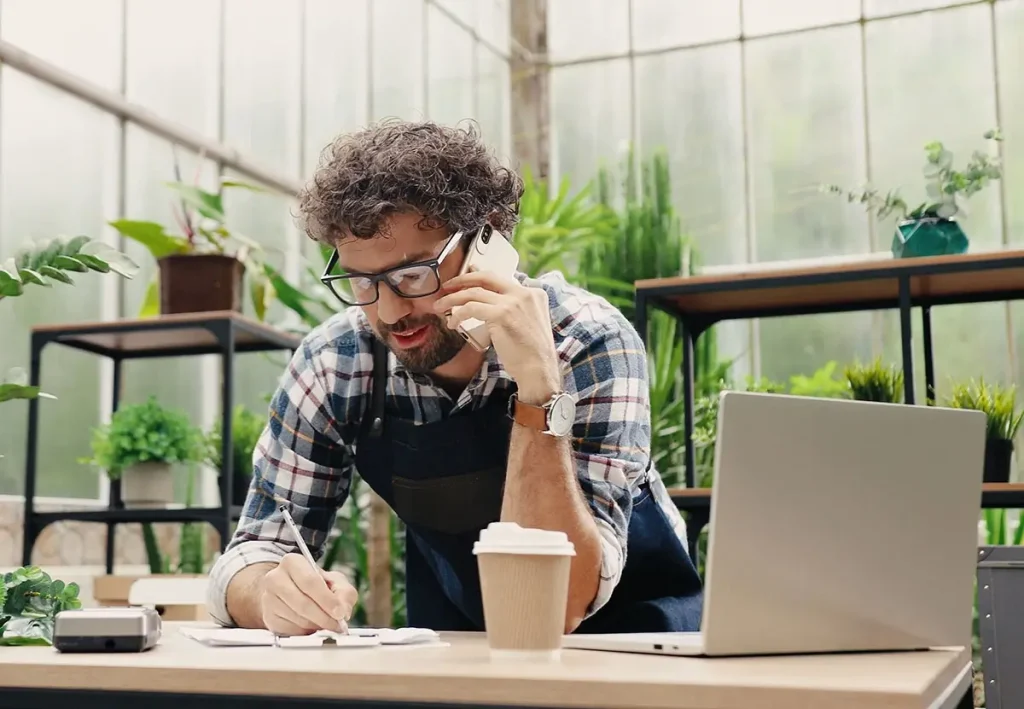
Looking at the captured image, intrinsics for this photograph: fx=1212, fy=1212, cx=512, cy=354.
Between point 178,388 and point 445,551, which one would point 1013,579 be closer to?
point 445,551

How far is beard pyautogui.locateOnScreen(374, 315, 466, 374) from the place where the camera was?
174cm

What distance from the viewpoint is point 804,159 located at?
6266mm

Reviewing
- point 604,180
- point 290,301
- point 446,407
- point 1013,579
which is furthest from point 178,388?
point 1013,579

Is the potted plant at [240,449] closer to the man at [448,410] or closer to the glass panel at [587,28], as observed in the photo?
the man at [448,410]

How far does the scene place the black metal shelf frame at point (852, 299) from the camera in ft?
9.45

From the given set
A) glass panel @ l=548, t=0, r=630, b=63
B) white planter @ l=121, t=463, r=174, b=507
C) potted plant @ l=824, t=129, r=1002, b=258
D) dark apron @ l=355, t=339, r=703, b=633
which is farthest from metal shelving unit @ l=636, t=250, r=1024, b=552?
glass panel @ l=548, t=0, r=630, b=63

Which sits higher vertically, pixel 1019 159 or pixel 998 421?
pixel 1019 159

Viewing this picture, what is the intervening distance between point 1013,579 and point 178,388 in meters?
3.16

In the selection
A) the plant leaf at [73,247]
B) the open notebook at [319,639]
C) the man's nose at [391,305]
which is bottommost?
the open notebook at [319,639]

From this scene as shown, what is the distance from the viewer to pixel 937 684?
35.7 inches

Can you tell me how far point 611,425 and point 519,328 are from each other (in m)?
0.21

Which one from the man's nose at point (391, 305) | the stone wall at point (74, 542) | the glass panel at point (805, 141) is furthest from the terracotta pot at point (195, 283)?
the glass panel at point (805, 141)

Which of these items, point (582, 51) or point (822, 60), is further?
point (582, 51)

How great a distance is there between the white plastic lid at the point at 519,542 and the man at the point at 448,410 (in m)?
0.51
